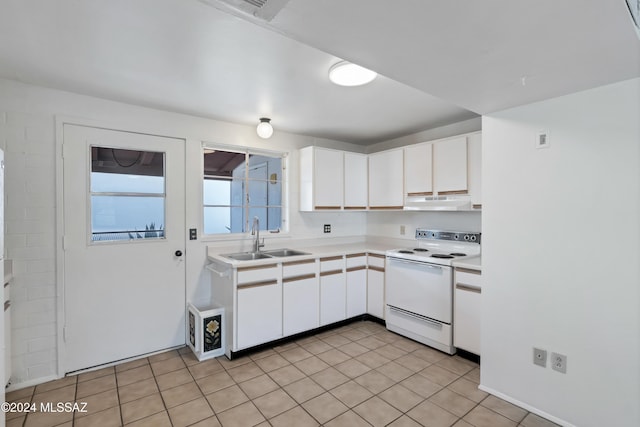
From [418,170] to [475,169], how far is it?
2.10 feet

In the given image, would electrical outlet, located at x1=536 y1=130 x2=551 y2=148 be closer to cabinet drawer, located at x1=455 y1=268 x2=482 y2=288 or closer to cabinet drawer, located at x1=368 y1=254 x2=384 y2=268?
cabinet drawer, located at x1=455 y1=268 x2=482 y2=288

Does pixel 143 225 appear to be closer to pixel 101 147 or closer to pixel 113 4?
pixel 101 147

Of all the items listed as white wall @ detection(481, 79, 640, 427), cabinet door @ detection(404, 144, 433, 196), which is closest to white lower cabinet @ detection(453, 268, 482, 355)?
white wall @ detection(481, 79, 640, 427)

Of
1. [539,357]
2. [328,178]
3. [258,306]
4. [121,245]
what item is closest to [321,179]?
[328,178]

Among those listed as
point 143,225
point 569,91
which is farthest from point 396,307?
point 143,225

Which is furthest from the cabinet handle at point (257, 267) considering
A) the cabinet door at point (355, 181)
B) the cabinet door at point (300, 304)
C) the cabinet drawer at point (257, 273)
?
the cabinet door at point (355, 181)

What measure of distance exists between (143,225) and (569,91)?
3.43 meters

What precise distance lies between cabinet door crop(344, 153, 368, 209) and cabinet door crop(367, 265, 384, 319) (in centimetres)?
86

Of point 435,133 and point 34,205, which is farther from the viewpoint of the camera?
point 435,133

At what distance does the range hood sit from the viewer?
3045 millimetres

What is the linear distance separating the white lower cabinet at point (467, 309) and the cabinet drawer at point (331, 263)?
1.23 m

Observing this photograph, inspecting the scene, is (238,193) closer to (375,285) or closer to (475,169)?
(375,285)

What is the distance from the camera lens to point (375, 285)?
3656 mm

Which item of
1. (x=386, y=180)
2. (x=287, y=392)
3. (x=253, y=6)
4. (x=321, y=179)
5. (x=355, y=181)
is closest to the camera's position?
(x=253, y=6)
